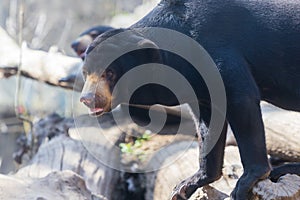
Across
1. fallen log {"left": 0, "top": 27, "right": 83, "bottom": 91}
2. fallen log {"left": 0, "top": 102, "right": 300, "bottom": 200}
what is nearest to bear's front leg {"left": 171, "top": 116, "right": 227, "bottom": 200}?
fallen log {"left": 0, "top": 102, "right": 300, "bottom": 200}

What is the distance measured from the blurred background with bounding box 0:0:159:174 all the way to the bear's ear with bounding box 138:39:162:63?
393 cm

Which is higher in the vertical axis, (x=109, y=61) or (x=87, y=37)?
(x=109, y=61)

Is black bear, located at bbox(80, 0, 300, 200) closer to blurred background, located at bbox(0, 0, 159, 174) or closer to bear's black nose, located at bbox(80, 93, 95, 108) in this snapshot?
bear's black nose, located at bbox(80, 93, 95, 108)

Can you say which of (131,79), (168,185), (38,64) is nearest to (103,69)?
(131,79)

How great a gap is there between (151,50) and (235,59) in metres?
0.28

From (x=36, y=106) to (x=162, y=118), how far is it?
12.3 feet

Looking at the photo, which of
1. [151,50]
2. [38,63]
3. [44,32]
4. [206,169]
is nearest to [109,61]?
[151,50]

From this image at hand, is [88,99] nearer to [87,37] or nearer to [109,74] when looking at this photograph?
[109,74]

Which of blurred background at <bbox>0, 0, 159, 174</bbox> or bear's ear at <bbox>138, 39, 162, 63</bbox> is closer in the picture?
bear's ear at <bbox>138, 39, 162, 63</bbox>

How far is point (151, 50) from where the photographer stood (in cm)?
211

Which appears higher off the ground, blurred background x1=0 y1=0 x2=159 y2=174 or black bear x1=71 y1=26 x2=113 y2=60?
black bear x1=71 y1=26 x2=113 y2=60

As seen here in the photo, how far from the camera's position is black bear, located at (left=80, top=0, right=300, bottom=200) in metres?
2.05

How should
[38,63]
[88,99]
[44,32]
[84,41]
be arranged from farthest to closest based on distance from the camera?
1. [44,32]
2. [38,63]
3. [84,41]
4. [88,99]

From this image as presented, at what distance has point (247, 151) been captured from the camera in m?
2.06
